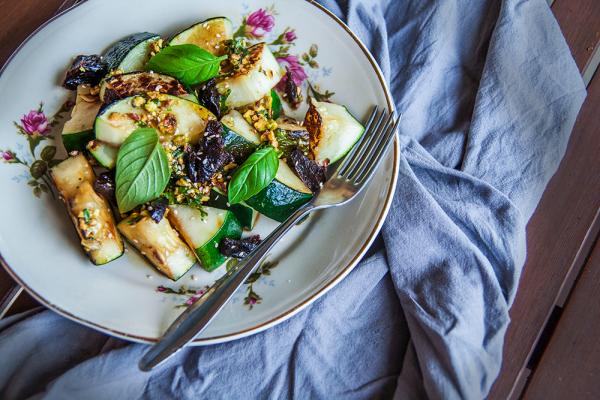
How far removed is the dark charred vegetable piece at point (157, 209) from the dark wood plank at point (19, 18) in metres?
0.84

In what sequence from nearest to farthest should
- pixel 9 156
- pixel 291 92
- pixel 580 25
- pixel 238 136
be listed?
pixel 238 136 < pixel 9 156 < pixel 291 92 < pixel 580 25

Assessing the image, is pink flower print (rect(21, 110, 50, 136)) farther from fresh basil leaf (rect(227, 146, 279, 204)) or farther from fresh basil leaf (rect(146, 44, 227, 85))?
fresh basil leaf (rect(227, 146, 279, 204))

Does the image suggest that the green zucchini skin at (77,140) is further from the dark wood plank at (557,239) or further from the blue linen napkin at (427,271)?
the dark wood plank at (557,239)

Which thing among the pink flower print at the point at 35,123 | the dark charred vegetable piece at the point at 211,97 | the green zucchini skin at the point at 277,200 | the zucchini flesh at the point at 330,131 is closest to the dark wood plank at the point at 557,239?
the zucchini flesh at the point at 330,131

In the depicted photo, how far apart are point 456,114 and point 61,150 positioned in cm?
139

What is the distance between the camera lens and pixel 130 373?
5.97 ft

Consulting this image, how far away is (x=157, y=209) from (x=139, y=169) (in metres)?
0.15

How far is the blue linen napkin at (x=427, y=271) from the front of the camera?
1.82 m

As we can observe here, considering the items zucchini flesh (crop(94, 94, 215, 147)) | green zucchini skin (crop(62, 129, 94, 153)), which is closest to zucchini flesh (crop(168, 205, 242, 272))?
zucchini flesh (crop(94, 94, 215, 147))

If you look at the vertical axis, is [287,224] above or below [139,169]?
below

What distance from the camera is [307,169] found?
73.3 inches

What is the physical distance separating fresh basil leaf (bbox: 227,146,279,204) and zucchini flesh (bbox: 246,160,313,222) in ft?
0.18

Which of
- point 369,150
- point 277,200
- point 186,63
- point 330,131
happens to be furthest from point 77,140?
point 369,150

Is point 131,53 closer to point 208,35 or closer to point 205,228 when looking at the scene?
point 208,35
